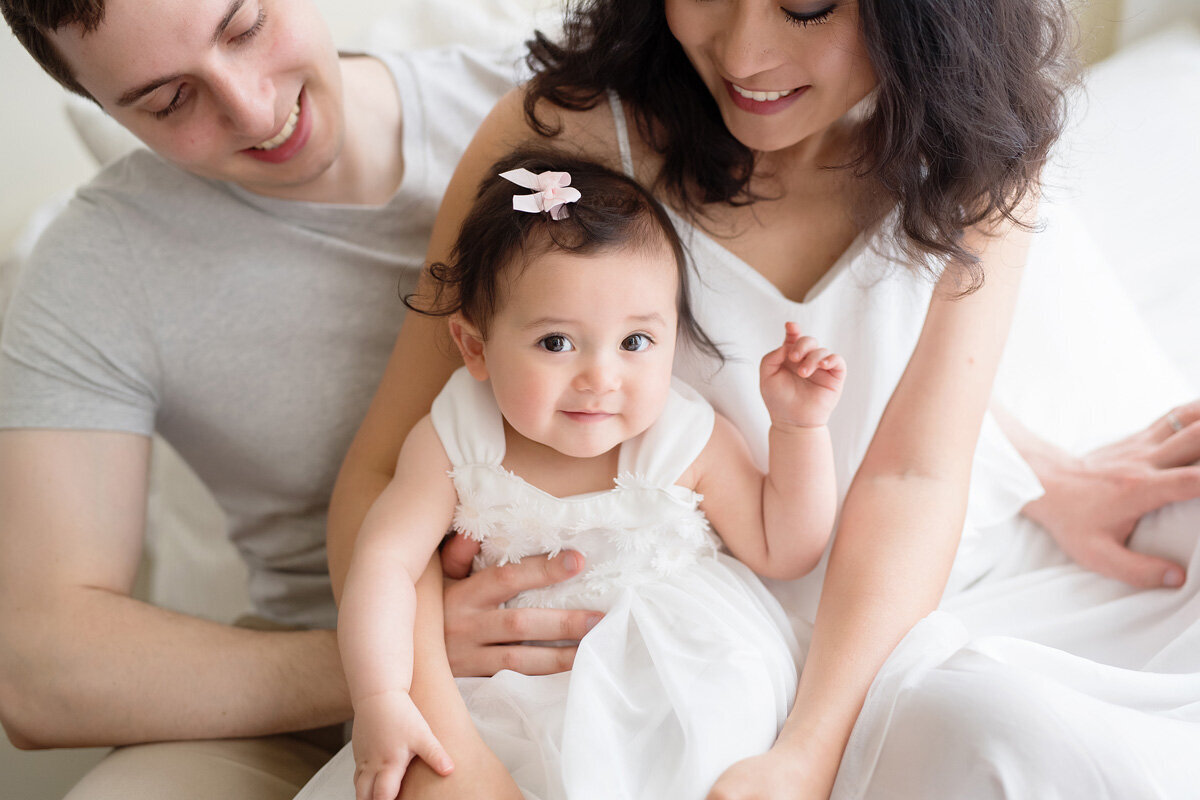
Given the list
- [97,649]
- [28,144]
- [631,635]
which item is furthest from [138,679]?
[28,144]

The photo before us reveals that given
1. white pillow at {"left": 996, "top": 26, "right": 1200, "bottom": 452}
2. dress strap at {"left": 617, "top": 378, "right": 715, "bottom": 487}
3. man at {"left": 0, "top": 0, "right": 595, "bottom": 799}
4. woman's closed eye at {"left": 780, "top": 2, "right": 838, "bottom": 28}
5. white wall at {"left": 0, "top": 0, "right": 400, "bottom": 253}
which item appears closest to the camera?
woman's closed eye at {"left": 780, "top": 2, "right": 838, "bottom": 28}

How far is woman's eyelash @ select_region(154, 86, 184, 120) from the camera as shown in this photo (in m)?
1.31

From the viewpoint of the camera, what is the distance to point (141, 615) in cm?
139

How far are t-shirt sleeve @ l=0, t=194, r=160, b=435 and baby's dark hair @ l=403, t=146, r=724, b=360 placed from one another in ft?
1.74

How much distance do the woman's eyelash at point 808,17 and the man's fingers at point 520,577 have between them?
0.72m

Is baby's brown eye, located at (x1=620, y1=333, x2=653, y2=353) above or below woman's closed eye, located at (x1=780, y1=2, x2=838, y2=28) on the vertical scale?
below

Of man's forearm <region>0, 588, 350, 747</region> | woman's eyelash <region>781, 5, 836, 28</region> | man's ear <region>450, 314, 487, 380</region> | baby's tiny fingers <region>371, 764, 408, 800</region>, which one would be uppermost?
woman's eyelash <region>781, 5, 836, 28</region>

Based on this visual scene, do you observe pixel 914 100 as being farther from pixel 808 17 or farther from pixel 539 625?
pixel 539 625

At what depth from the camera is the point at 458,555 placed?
1.28m

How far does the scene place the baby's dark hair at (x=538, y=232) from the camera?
1126 millimetres

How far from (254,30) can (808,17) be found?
2.59 ft

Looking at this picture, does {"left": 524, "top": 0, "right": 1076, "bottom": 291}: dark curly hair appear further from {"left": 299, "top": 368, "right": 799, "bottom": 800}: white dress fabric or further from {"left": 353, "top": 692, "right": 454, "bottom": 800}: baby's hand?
{"left": 353, "top": 692, "right": 454, "bottom": 800}: baby's hand

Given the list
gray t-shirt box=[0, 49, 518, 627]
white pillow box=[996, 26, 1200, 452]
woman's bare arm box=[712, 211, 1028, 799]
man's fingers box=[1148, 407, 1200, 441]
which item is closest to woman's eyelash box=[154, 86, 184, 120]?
gray t-shirt box=[0, 49, 518, 627]

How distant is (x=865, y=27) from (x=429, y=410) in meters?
0.78
